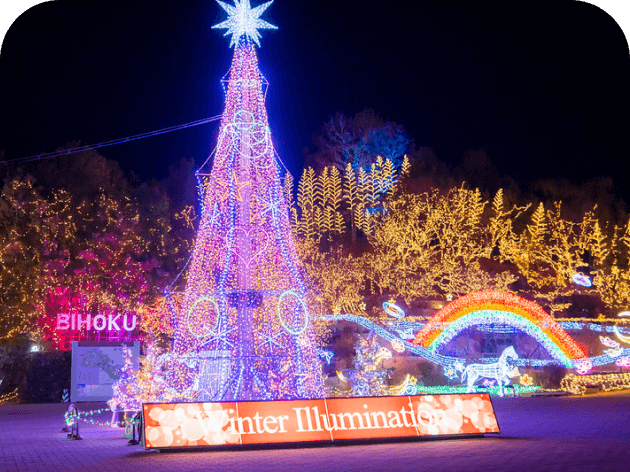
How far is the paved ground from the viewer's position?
996cm

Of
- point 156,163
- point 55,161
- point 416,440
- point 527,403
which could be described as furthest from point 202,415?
point 156,163

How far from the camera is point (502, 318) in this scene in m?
27.1

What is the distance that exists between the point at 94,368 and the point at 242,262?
10660 millimetres

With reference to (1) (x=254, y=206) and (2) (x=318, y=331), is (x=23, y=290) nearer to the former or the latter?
(2) (x=318, y=331)

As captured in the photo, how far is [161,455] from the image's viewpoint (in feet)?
38.8

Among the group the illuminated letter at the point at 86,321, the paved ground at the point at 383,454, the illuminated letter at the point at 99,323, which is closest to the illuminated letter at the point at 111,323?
the illuminated letter at the point at 99,323

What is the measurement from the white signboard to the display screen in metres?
11.1

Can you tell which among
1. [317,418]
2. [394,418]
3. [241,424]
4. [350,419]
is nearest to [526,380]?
[394,418]

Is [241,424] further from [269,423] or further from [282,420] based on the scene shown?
[282,420]

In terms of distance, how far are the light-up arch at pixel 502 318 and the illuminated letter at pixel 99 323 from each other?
47.2 ft

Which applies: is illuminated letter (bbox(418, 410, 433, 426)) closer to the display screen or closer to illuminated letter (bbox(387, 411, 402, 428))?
the display screen

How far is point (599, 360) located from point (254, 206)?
1885 centimetres

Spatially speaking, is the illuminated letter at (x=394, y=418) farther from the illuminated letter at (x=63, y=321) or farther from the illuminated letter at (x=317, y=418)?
the illuminated letter at (x=63, y=321)

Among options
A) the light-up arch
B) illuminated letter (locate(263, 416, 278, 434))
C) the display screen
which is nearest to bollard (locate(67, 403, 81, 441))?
the display screen
